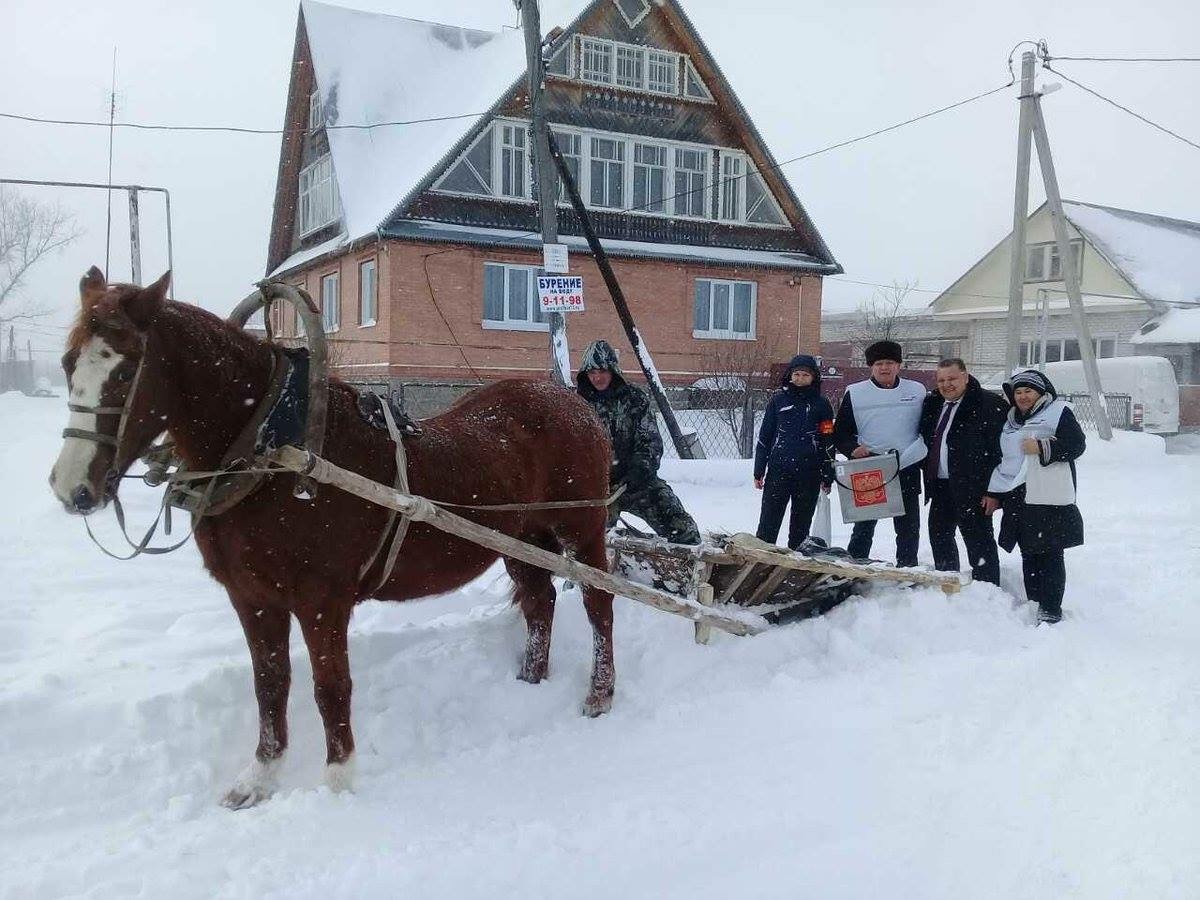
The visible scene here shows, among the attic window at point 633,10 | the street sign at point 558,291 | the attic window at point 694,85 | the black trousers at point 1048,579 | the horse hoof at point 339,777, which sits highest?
the attic window at point 633,10

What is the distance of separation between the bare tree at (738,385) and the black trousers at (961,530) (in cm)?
764

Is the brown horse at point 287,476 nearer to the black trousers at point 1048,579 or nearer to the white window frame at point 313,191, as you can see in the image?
the black trousers at point 1048,579

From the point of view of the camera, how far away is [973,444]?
17.8 ft

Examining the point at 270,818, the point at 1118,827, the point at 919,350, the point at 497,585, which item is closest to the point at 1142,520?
the point at 497,585

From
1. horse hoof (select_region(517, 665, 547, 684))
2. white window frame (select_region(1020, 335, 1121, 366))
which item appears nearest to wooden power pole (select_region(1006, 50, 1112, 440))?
horse hoof (select_region(517, 665, 547, 684))

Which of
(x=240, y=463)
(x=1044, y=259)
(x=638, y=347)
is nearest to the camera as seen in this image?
(x=240, y=463)

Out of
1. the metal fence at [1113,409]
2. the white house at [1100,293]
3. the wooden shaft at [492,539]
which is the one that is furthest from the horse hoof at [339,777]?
the white house at [1100,293]

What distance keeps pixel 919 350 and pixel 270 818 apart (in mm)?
32276

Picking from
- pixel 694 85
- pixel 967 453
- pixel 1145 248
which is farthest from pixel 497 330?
pixel 1145 248

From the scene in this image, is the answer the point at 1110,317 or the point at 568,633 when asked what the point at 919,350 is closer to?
the point at 1110,317

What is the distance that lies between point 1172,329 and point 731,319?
1339 centimetres

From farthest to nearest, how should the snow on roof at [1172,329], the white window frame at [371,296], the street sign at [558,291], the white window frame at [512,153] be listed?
the snow on roof at [1172,329] < the white window frame at [512,153] < the white window frame at [371,296] < the street sign at [558,291]

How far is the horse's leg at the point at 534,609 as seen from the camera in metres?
4.33

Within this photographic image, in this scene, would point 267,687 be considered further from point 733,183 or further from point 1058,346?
point 1058,346
